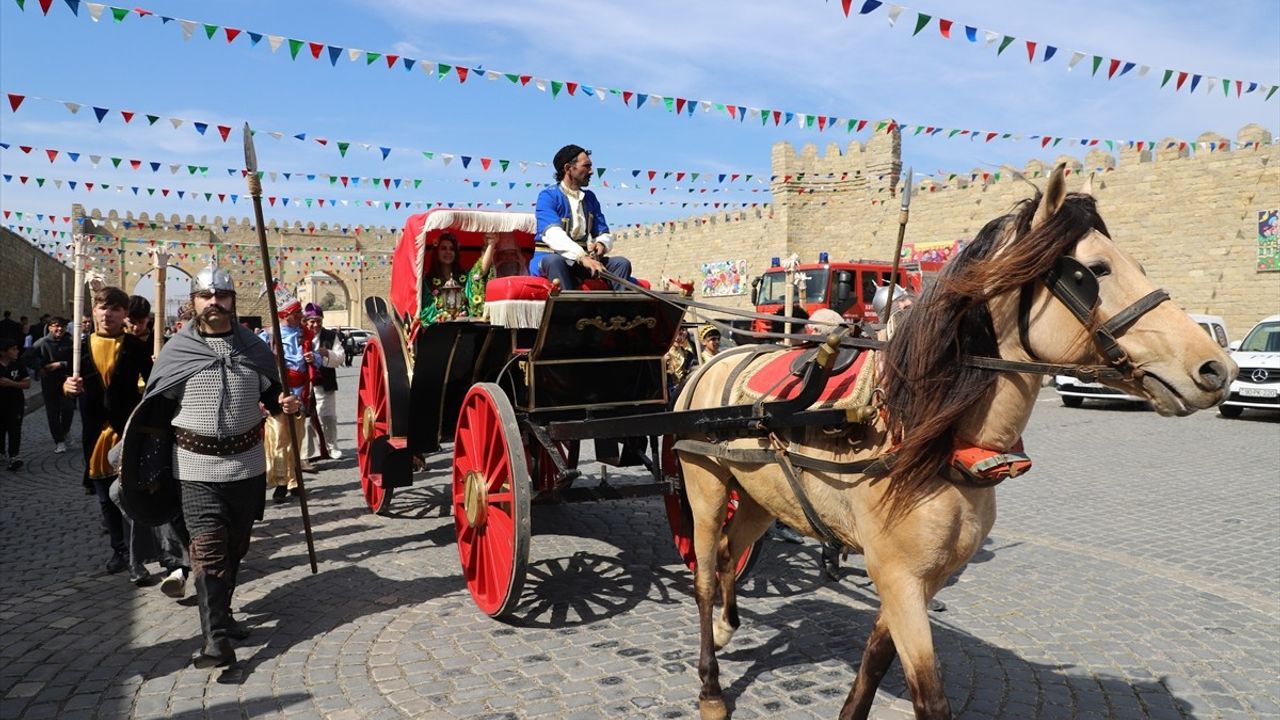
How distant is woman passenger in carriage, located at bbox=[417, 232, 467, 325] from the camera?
5.43m

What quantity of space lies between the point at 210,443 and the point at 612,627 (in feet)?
6.91

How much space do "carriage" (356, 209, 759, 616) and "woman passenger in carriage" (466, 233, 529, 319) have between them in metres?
0.05

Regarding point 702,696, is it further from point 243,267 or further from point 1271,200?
point 243,267

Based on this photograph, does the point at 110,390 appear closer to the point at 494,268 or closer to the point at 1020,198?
the point at 494,268

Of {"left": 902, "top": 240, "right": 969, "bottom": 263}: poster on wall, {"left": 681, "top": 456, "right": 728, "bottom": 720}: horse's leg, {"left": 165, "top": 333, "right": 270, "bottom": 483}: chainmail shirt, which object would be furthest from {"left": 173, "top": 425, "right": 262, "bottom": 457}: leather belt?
{"left": 902, "top": 240, "right": 969, "bottom": 263}: poster on wall

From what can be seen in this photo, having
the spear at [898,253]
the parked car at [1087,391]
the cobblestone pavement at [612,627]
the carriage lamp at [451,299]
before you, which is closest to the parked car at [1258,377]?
the parked car at [1087,391]

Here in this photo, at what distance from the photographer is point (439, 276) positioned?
18.5 ft

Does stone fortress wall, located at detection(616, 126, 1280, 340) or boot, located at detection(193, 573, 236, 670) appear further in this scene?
stone fortress wall, located at detection(616, 126, 1280, 340)

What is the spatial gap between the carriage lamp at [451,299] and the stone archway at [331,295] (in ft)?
153

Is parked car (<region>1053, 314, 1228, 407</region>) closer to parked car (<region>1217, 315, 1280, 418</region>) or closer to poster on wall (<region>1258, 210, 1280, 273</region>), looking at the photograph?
parked car (<region>1217, 315, 1280, 418</region>)

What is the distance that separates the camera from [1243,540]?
19.3ft

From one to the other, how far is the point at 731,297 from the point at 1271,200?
17929mm

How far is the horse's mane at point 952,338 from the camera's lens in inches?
86.6

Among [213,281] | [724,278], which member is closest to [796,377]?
[213,281]
